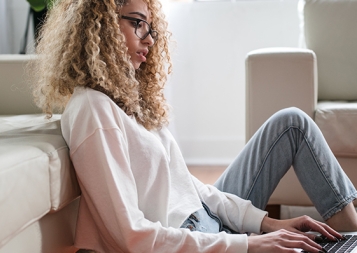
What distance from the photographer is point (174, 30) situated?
3195 mm

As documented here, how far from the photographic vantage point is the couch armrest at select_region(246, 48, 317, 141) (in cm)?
212

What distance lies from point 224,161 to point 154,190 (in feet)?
7.03

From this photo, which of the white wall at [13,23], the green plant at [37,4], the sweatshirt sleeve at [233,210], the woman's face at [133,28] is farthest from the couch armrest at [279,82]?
the white wall at [13,23]

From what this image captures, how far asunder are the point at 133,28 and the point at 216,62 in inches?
78.3

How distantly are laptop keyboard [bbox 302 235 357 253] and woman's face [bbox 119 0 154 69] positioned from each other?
0.59 metres

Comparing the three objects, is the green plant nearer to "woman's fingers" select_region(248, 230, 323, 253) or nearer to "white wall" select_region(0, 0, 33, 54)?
"white wall" select_region(0, 0, 33, 54)

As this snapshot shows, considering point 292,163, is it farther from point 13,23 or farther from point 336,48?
point 13,23

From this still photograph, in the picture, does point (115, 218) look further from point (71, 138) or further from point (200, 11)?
point (200, 11)

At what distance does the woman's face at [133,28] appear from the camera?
4.18 ft

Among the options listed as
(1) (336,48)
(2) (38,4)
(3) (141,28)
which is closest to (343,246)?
(3) (141,28)

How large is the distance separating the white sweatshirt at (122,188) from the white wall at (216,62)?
6.63 ft

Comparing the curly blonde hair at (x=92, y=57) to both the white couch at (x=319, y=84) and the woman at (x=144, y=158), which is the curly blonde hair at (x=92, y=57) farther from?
the white couch at (x=319, y=84)

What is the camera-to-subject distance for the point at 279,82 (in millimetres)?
2139

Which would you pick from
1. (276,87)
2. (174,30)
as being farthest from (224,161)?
(276,87)
